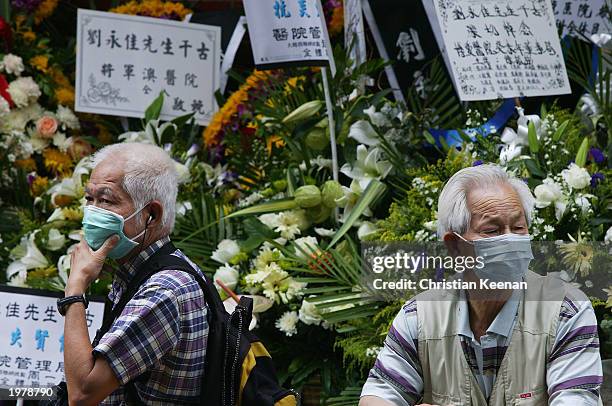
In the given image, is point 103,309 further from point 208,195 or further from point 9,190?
point 9,190

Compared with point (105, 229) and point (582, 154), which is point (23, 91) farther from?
point (582, 154)

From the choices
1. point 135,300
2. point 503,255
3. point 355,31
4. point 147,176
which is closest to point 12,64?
point 355,31

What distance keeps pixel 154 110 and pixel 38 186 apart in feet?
2.46

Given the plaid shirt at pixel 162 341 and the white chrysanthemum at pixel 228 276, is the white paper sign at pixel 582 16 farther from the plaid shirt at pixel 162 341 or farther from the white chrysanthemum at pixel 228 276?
the plaid shirt at pixel 162 341

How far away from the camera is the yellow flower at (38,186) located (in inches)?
222

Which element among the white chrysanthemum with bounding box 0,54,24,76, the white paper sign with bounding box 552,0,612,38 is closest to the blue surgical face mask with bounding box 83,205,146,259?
the white paper sign with bounding box 552,0,612,38

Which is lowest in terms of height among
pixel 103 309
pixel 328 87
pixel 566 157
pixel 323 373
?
pixel 323 373

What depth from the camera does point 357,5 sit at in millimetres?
5125

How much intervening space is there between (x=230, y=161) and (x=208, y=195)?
31 centimetres

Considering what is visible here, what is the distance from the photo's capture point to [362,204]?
4363mm

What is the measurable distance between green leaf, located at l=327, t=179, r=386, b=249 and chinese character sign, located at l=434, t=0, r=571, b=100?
Answer: 0.53 meters

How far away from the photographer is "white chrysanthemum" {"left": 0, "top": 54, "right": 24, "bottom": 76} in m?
5.92

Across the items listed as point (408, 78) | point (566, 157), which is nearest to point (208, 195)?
point (408, 78)

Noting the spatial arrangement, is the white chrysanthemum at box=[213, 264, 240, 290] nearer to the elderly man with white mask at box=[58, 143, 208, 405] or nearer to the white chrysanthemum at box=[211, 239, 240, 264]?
the white chrysanthemum at box=[211, 239, 240, 264]
